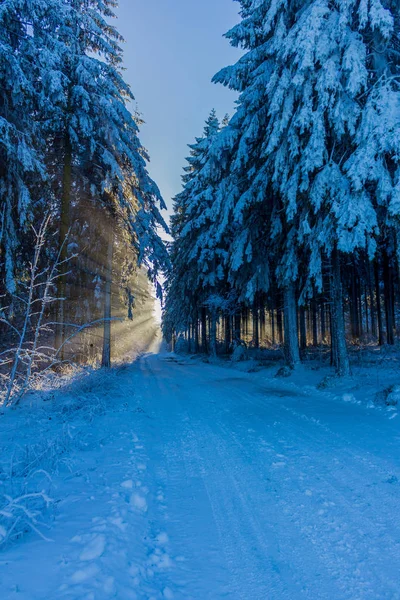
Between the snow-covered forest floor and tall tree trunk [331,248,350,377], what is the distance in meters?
3.25

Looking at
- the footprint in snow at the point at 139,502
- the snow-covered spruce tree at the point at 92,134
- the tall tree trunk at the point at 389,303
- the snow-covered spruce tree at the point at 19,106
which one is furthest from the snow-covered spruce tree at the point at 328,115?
the tall tree trunk at the point at 389,303

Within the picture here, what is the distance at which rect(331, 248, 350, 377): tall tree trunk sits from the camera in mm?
9328

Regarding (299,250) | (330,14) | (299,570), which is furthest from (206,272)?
(299,570)

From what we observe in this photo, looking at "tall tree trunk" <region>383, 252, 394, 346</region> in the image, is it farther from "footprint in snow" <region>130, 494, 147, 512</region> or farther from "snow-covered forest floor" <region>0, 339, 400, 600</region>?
"footprint in snow" <region>130, 494, 147, 512</region>

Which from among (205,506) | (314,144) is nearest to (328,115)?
(314,144)

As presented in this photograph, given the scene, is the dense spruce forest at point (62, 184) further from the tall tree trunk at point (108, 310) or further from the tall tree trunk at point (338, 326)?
the tall tree trunk at point (338, 326)

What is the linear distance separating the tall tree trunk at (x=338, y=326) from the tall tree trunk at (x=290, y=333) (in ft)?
9.26

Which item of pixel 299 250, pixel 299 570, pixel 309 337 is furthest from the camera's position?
pixel 309 337

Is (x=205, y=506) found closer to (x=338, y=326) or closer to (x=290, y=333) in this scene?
(x=338, y=326)

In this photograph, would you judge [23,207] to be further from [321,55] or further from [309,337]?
[309,337]

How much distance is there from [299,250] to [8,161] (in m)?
10.2

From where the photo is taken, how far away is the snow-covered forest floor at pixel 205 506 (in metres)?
1.97

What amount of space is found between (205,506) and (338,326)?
814cm

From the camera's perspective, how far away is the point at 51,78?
9.49 metres
